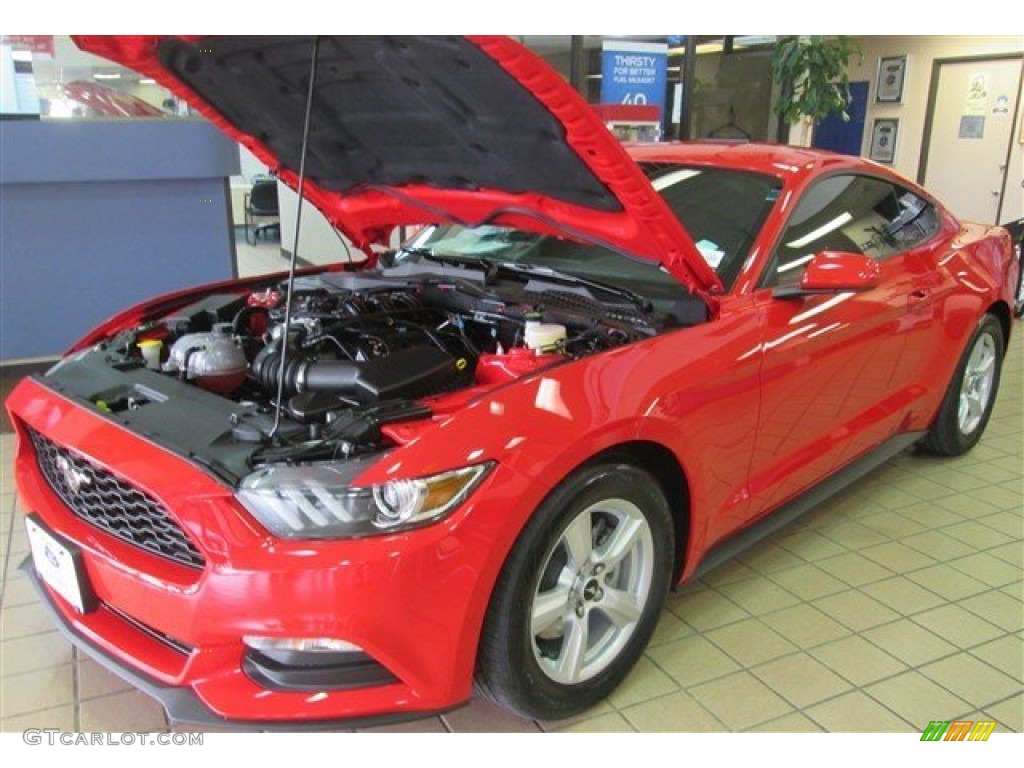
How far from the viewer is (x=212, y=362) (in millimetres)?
2316

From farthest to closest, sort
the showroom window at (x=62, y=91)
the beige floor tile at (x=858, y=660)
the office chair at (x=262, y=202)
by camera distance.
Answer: the office chair at (x=262, y=202)
the showroom window at (x=62, y=91)
the beige floor tile at (x=858, y=660)

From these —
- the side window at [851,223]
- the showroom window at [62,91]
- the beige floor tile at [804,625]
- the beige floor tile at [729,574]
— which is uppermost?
the showroom window at [62,91]

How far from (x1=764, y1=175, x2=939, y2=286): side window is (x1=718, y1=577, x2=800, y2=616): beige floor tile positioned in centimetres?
102

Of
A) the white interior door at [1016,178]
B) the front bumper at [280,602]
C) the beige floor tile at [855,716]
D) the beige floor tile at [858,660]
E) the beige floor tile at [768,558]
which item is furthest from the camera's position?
the white interior door at [1016,178]

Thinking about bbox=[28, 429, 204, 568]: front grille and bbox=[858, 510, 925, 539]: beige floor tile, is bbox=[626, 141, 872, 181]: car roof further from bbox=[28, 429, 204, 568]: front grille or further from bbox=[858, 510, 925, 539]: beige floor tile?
bbox=[28, 429, 204, 568]: front grille

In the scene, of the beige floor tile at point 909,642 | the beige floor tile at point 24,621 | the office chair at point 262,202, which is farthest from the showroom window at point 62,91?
the office chair at point 262,202

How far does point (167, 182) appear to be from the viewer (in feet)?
17.0

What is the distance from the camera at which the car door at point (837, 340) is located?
99.9 inches

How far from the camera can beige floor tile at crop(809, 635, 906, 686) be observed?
2.40m

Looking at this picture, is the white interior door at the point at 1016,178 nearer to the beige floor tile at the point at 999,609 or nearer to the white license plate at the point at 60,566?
the beige floor tile at the point at 999,609

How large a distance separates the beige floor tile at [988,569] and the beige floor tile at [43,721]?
2.84 meters

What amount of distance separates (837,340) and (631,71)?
4.98 meters

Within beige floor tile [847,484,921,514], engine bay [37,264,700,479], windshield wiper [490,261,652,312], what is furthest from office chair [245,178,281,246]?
beige floor tile [847,484,921,514]

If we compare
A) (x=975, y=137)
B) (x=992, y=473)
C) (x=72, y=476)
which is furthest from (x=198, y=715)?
(x=975, y=137)
